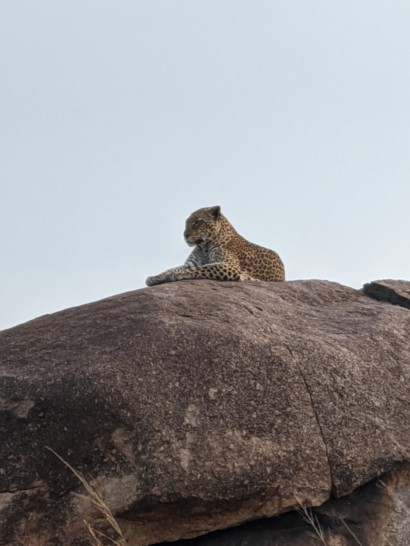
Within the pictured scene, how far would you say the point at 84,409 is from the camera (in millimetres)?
6676

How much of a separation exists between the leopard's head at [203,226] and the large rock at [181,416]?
12.5 ft

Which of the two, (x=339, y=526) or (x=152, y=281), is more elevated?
(x=152, y=281)

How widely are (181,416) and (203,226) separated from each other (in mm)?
5311

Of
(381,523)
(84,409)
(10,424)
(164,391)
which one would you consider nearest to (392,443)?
(381,523)

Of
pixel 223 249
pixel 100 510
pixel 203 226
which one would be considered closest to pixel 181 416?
pixel 100 510

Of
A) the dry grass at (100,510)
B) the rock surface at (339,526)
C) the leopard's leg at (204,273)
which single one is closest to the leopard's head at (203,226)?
the leopard's leg at (204,273)

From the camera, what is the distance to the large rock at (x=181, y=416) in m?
6.60

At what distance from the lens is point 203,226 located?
11.9 meters

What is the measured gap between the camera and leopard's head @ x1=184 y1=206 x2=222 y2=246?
466 inches

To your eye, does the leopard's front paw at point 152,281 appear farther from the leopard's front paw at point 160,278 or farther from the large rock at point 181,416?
the large rock at point 181,416

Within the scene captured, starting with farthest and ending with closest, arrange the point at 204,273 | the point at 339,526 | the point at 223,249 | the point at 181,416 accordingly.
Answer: the point at 223,249 → the point at 204,273 → the point at 339,526 → the point at 181,416

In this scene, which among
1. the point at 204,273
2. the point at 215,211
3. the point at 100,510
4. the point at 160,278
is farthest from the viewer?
the point at 215,211

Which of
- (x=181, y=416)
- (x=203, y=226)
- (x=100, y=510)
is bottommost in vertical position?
(x=100, y=510)

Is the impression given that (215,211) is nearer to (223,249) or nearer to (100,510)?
(223,249)
